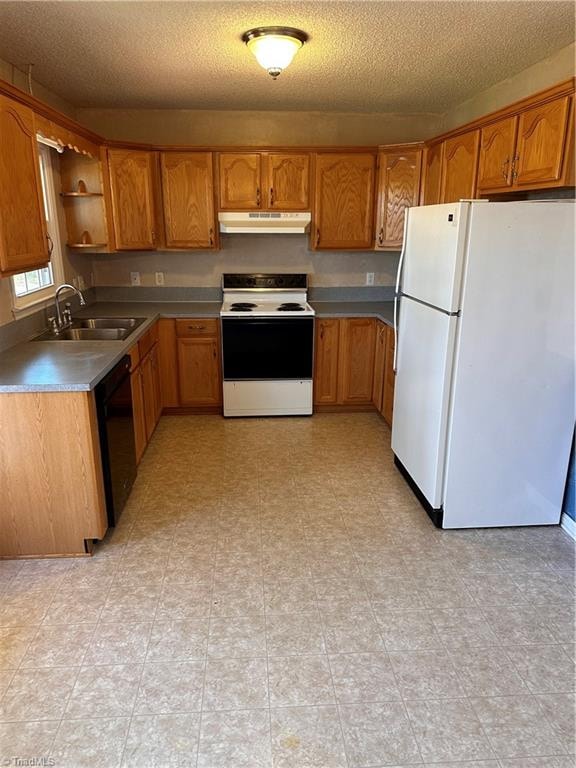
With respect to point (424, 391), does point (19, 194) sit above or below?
above

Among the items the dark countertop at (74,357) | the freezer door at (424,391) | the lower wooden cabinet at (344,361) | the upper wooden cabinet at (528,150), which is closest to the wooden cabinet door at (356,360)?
the lower wooden cabinet at (344,361)

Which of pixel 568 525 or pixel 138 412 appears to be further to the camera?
pixel 138 412

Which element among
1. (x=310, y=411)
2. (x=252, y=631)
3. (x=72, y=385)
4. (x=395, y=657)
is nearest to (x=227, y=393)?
(x=310, y=411)

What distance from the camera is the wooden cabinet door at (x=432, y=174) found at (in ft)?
12.3

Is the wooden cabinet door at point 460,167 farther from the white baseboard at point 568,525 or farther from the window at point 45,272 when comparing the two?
the window at point 45,272

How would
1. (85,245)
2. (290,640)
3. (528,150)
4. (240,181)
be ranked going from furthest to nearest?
(240,181) < (85,245) < (528,150) < (290,640)

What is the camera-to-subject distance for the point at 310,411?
436 centimetres

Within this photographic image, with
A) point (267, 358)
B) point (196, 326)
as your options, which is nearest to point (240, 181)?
point (196, 326)

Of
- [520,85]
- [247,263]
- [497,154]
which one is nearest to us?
[497,154]

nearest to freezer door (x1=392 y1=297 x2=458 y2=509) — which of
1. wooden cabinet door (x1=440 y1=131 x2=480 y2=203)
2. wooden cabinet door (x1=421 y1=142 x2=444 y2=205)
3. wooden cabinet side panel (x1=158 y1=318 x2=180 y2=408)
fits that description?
wooden cabinet door (x1=440 y1=131 x2=480 y2=203)

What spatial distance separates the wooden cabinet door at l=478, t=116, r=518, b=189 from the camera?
111 inches

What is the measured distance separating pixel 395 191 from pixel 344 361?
141cm

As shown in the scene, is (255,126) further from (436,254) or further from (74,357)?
(74,357)

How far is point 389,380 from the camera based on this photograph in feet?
13.1
